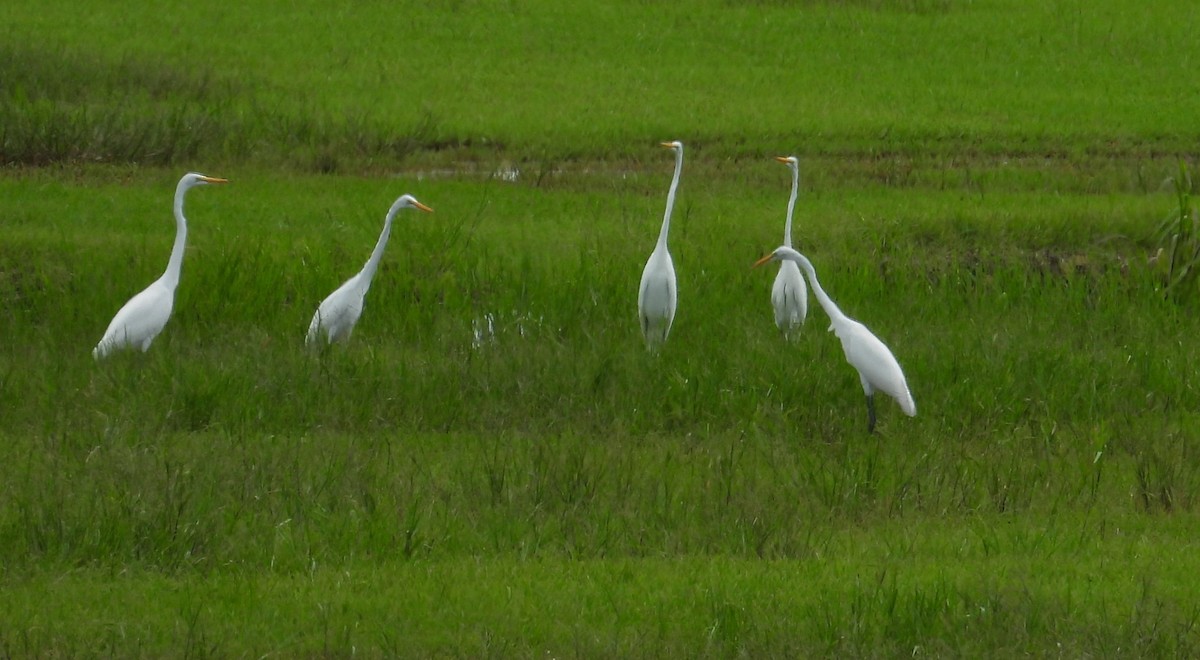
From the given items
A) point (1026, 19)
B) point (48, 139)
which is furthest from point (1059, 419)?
point (1026, 19)

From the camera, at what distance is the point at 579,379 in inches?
316

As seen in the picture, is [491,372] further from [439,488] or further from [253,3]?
[253,3]

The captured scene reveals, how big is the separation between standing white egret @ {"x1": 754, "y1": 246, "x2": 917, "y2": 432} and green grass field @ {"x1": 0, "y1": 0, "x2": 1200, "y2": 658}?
217mm

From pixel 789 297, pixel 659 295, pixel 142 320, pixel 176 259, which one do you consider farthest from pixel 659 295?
pixel 142 320

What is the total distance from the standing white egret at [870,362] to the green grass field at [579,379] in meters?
0.22

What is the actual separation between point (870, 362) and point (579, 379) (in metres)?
1.53

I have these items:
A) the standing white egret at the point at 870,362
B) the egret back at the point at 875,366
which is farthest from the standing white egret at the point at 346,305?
the egret back at the point at 875,366

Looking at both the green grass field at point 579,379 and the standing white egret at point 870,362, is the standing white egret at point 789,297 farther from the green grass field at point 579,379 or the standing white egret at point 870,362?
the standing white egret at point 870,362

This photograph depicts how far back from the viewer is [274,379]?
779 centimetres

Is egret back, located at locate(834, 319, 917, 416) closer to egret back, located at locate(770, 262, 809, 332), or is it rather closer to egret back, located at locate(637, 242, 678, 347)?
egret back, located at locate(637, 242, 678, 347)

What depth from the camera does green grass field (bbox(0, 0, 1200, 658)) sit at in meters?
5.14

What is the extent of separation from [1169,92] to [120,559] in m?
15.3

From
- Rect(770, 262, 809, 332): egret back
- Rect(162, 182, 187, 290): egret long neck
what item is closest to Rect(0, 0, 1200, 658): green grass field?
Rect(770, 262, 809, 332): egret back

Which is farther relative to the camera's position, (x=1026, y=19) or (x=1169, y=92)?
(x=1026, y=19)
